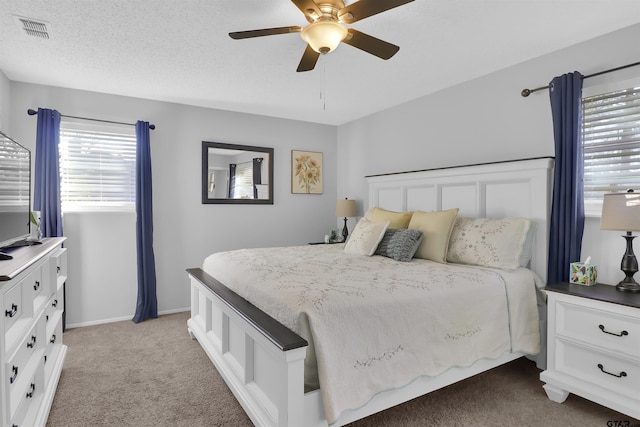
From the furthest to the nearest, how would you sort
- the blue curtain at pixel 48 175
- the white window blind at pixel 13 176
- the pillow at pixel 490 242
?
the blue curtain at pixel 48 175, the pillow at pixel 490 242, the white window blind at pixel 13 176

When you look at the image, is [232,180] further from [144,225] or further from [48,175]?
[48,175]

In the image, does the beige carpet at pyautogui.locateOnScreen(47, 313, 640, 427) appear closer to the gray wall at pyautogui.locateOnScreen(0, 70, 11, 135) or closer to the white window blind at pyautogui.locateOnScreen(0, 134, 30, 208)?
the white window blind at pyautogui.locateOnScreen(0, 134, 30, 208)

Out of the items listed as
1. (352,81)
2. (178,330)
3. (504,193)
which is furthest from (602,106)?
(178,330)

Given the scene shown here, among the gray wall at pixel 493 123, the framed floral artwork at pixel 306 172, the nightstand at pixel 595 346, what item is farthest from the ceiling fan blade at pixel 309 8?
the framed floral artwork at pixel 306 172

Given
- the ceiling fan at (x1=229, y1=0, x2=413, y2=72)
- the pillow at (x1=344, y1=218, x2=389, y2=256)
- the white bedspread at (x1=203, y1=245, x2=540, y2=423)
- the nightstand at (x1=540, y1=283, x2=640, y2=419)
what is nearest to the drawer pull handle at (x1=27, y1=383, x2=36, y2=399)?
the white bedspread at (x1=203, y1=245, x2=540, y2=423)

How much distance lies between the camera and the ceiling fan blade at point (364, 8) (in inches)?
69.2

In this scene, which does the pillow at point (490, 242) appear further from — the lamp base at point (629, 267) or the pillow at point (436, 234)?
the lamp base at point (629, 267)

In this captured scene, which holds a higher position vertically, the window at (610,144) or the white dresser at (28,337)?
the window at (610,144)

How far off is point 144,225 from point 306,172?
2254mm

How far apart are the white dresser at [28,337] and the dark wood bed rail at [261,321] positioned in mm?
983

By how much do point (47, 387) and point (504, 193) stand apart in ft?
11.7

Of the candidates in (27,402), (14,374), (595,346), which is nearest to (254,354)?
(14,374)

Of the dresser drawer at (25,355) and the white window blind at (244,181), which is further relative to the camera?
the white window blind at (244,181)

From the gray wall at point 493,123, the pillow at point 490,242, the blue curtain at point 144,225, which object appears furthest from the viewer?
the blue curtain at point 144,225
